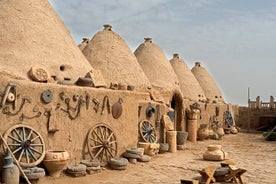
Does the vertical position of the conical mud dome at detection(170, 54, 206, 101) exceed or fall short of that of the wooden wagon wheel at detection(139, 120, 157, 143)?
it exceeds it

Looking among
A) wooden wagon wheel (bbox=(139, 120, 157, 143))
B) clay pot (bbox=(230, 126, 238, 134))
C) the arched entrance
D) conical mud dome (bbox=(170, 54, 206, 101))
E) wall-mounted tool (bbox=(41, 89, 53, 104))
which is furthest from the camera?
conical mud dome (bbox=(170, 54, 206, 101))

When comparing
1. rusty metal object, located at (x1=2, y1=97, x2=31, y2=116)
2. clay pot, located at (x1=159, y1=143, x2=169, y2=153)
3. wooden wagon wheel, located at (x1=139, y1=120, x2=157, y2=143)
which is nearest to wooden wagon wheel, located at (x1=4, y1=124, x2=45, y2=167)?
rusty metal object, located at (x1=2, y1=97, x2=31, y2=116)

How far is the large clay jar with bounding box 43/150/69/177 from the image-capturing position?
7.37 metres

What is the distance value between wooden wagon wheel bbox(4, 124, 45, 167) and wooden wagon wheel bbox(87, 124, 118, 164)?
1640 millimetres

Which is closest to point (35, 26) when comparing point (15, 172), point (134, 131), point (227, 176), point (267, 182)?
point (134, 131)

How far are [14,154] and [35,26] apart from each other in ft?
16.9

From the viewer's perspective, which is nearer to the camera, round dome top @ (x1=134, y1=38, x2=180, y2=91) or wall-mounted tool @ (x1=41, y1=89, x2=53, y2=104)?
wall-mounted tool @ (x1=41, y1=89, x2=53, y2=104)

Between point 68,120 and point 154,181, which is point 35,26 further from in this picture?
point 154,181

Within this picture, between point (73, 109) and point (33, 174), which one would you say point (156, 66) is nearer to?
point (73, 109)

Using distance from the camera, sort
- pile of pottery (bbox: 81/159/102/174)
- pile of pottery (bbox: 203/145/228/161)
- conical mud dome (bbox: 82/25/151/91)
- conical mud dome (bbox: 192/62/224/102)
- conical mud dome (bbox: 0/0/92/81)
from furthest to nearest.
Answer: conical mud dome (bbox: 192/62/224/102) < conical mud dome (bbox: 82/25/151/91) < pile of pottery (bbox: 203/145/228/161) < conical mud dome (bbox: 0/0/92/81) < pile of pottery (bbox: 81/159/102/174)

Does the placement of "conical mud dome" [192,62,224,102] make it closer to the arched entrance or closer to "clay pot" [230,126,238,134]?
"clay pot" [230,126,238,134]

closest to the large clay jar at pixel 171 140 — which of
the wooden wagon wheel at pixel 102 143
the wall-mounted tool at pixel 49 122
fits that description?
the wooden wagon wheel at pixel 102 143

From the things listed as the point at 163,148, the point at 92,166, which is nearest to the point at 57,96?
the point at 92,166

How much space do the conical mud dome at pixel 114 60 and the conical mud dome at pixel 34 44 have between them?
136 inches
